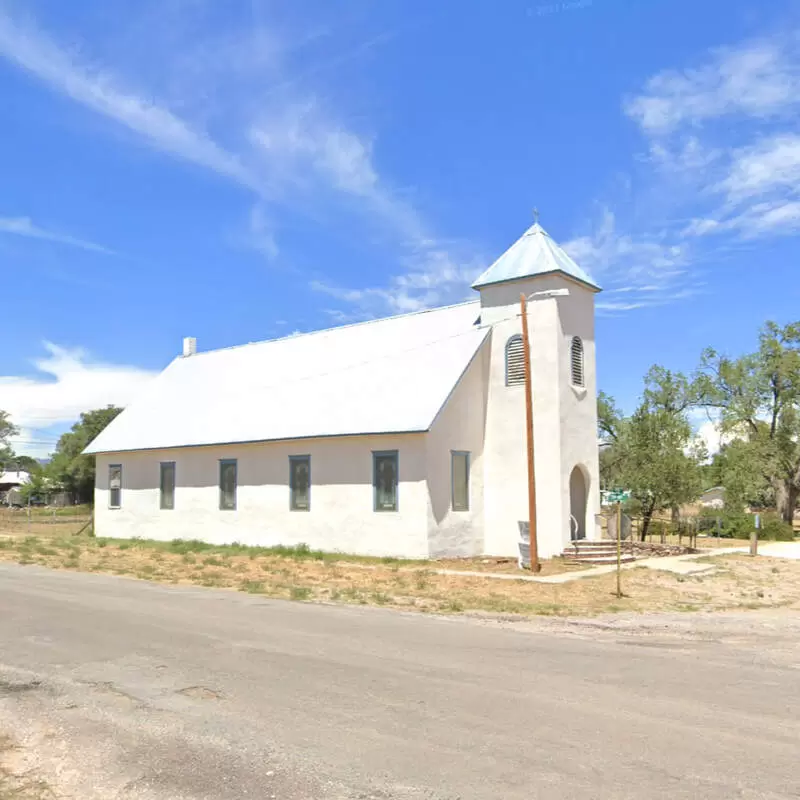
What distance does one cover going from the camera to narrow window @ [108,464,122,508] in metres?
32.5

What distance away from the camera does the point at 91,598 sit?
48.2 ft

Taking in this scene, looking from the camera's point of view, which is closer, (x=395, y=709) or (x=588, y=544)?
(x=395, y=709)

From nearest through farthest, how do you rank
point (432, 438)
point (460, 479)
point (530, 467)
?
point (530, 467) < point (432, 438) < point (460, 479)

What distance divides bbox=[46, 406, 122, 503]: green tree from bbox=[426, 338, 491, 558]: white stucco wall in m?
40.5

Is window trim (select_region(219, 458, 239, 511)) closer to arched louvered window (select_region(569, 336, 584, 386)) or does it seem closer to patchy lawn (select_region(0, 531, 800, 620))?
patchy lawn (select_region(0, 531, 800, 620))

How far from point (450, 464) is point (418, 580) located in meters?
5.88

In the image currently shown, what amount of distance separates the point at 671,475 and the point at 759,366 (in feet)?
81.7

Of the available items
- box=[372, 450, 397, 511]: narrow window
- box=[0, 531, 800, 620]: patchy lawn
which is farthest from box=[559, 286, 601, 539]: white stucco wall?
box=[372, 450, 397, 511]: narrow window

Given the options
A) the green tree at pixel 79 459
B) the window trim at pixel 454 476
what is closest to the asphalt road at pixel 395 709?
the window trim at pixel 454 476

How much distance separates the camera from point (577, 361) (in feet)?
81.0

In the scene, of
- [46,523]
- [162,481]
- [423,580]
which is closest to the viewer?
[423,580]

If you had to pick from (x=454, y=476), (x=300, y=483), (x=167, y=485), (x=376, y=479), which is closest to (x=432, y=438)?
(x=454, y=476)

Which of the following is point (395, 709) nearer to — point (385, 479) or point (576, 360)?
point (385, 479)

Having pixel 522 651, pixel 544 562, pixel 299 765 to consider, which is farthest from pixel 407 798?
pixel 544 562
